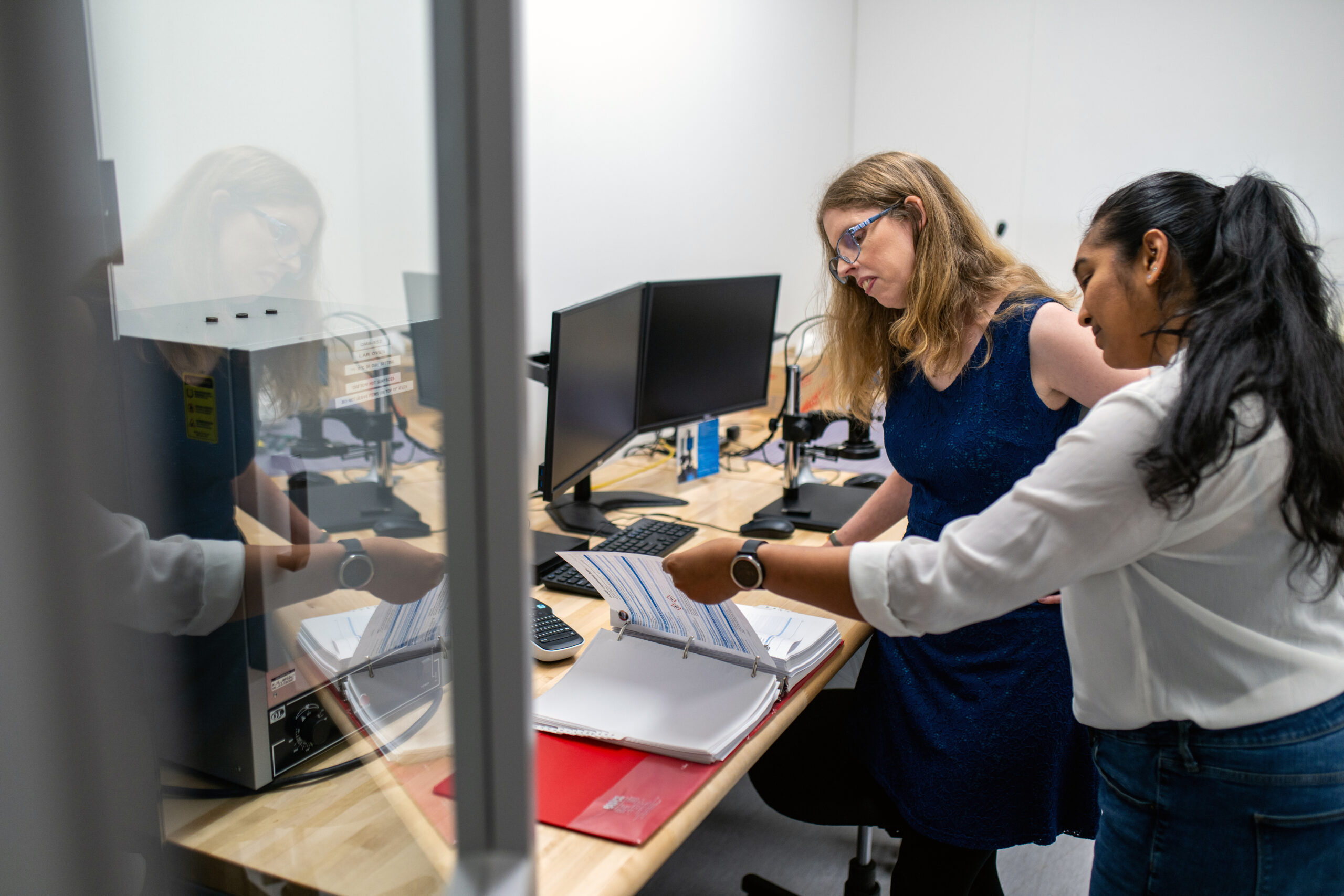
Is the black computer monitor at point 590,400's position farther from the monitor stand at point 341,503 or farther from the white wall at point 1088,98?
the white wall at point 1088,98

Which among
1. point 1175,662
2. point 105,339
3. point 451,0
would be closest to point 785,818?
point 1175,662

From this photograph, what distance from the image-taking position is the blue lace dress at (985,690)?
52.2 inches

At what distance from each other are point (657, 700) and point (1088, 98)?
3.45 m

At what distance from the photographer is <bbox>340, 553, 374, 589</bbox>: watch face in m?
Answer: 0.70

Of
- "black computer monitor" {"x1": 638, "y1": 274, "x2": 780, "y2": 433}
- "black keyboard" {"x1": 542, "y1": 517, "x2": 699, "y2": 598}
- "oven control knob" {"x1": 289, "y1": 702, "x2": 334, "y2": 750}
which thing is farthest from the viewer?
"black computer monitor" {"x1": 638, "y1": 274, "x2": 780, "y2": 433}

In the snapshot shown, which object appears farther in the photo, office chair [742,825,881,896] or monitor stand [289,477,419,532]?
office chair [742,825,881,896]

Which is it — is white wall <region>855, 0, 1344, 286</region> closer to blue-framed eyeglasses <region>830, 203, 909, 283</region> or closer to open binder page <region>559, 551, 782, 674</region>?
blue-framed eyeglasses <region>830, 203, 909, 283</region>

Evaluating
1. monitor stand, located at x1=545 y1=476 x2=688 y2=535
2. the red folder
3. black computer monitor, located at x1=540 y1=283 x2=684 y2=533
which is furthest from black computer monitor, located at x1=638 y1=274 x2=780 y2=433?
the red folder

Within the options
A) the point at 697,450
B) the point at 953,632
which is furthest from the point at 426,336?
the point at 697,450

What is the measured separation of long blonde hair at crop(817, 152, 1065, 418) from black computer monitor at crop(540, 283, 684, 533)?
445 millimetres

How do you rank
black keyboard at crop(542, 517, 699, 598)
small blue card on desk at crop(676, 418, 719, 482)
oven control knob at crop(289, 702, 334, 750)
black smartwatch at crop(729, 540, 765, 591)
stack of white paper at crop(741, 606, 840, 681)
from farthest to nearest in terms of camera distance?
small blue card on desk at crop(676, 418, 719, 482) < black keyboard at crop(542, 517, 699, 598) < stack of white paper at crop(741, 606, 840, 681) < black smartwatch at crop(729, 540, 765, 591) < oven control knob at crop(289, 702, 334, 750)

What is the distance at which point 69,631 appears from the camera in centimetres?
63

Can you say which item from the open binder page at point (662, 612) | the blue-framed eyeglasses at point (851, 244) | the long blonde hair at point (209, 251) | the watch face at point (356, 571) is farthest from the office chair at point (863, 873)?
the long blonde hair at point (209, 251)

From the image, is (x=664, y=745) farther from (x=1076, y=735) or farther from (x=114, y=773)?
(x=1076, y=735)
